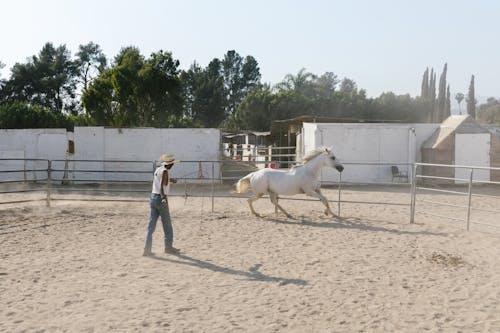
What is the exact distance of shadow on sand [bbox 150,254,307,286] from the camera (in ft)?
16.7

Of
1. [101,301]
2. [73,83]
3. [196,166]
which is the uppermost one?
[73,83]

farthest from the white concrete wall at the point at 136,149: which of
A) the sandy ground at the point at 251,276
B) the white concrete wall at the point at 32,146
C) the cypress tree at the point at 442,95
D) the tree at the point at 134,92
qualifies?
the cypress tree at the point at 442,95

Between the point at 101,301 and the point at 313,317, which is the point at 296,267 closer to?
the point at 313,317

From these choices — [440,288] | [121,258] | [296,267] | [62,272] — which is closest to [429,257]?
[440,288]

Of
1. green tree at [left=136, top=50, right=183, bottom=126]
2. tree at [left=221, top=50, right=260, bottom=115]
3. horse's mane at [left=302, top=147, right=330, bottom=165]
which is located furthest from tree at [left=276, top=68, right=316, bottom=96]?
horse's mane at [left=302, top=147, right=330, bottom=165]

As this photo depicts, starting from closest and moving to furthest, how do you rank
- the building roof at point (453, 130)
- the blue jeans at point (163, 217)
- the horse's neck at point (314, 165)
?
the blue jeans at point (163, 217), the horse's neck at point (314, 165), the building roof at point (453, 130)

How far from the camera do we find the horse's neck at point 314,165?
368 inches

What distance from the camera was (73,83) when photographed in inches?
1692

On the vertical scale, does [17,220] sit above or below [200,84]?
below

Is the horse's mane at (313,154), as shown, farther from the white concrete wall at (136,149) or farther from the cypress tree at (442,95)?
the cypress tree at (442,95)

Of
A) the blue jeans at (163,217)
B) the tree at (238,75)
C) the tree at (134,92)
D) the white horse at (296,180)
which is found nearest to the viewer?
the blue jeans at (163,217)

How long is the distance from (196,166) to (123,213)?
6504 millimetres

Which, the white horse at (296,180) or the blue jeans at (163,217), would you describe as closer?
the blue jeans at (163,217)

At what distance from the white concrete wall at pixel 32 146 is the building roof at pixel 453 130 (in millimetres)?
12982
